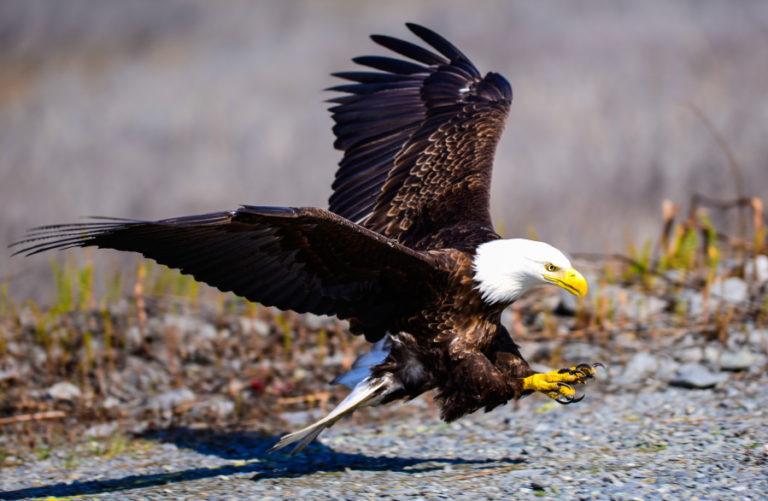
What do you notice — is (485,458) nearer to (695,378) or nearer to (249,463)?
(249,463)

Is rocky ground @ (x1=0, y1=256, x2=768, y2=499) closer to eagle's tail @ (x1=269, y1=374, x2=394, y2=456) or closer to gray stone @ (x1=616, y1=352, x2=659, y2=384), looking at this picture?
gray stone @ (x1=616, y1=352, x2=659, y2=384)

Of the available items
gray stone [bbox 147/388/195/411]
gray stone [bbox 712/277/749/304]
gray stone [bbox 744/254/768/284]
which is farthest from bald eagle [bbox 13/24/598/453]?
gray stone [bbox 744/254/768/284]

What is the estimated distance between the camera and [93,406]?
5.22 meters

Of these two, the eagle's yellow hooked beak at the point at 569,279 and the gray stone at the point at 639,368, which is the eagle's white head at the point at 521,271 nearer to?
the eagle's yellow hooked beak at the point at 569,279

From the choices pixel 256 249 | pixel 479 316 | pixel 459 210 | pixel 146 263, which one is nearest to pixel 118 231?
pixel 256 249

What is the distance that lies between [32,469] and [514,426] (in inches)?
90.1

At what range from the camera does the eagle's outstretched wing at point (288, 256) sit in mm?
3373

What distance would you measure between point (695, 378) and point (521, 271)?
1.74 meters

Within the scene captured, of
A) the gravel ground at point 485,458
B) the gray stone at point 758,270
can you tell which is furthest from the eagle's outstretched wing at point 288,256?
the gray stone at point 758,270

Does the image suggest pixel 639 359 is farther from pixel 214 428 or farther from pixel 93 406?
pixel 93 406

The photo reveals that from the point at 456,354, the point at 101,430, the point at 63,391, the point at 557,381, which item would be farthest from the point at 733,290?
the point at 63,391

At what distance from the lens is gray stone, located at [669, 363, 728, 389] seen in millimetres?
5055

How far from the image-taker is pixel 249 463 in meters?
4.30

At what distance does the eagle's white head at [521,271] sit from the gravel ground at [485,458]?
2.41 feet
